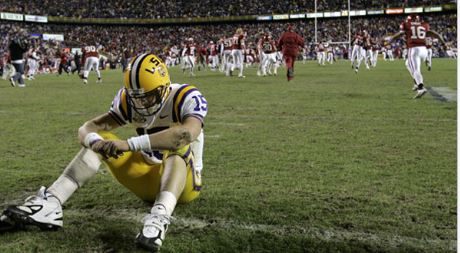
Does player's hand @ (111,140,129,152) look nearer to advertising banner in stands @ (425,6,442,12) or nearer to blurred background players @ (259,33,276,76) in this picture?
blurred background players @ (259,33,276,76)

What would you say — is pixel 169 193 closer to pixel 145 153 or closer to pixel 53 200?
pixel 145 153

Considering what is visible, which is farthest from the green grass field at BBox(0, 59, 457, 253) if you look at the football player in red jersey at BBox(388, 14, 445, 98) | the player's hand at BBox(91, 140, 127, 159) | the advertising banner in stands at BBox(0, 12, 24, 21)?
Result: the advertising banner in stands at BBox(0, 12, 24, 21)

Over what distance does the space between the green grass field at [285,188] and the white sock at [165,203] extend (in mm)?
198

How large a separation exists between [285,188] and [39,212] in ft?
6.51

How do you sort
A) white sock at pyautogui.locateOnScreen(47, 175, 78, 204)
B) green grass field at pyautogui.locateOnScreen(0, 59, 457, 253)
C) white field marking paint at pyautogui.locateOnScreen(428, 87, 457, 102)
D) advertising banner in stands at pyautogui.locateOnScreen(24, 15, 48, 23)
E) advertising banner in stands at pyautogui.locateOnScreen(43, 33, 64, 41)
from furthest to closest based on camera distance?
advertising banner in stands at pyautogui.locateOnScreen(24, 15, 48, 23) → advertising banner in stands at pyautogui.locateOnScreen(43, 33, 64, 41) → white field marking paint at pyautogui.locateOnScreen(428, 87, 457, 102) → white sock at pyautogui.locateOnScreen(47, 175, 78, 204) → green grass field at pyautogui.locateOnScreen(0, 59, 457, 253)

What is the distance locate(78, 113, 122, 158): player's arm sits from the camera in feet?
9.81

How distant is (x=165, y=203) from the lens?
313cm

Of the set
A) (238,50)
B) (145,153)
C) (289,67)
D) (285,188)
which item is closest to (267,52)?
(238,50)

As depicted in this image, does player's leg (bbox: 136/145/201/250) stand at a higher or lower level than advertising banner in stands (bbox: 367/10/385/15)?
lower

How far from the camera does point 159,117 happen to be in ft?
11.5

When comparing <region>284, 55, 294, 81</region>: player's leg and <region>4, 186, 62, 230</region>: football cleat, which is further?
<region>284, 55, 294, 81</region>: player's leg

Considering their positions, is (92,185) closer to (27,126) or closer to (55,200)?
(55,200)

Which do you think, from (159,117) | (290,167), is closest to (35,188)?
(159,117)

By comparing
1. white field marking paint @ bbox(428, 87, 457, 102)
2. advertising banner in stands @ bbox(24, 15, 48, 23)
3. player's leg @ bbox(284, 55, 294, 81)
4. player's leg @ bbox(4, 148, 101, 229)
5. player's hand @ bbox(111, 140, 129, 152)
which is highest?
advertising banner in stands @ bbox(24, 15, 48, 23)
